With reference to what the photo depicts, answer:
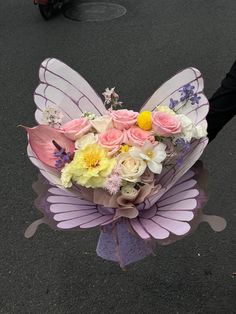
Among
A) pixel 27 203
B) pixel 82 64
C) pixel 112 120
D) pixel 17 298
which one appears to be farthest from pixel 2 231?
pixel 82 64

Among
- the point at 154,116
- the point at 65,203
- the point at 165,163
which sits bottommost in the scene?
the point at 65,203

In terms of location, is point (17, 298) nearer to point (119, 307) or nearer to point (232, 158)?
point (119, 307)

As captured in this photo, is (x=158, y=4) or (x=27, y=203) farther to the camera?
(x=158, y=4)

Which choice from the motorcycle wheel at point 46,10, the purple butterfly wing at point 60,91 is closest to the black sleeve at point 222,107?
the purple butterfly wing at point 60,91

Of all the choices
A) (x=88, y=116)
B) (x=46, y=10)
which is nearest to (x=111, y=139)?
(x=88, y=116)

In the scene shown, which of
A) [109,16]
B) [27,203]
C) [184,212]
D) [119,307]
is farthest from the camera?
[109,16]

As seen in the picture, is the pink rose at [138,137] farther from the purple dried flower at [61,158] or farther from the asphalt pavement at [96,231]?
the asphalt pavement at [96,231]

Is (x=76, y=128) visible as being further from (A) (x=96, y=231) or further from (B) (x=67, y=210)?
(A) (x=96, y=231)
